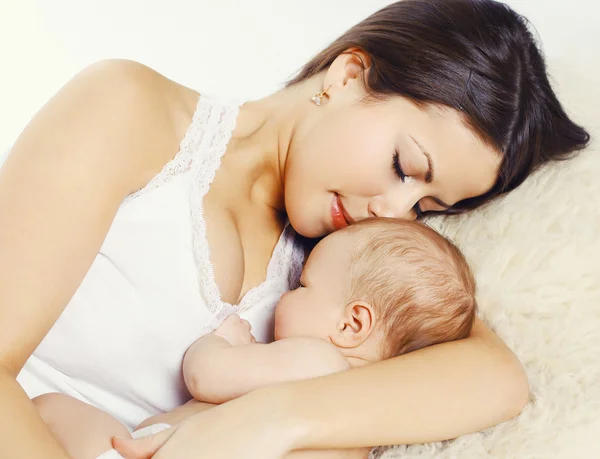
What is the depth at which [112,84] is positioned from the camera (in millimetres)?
1499

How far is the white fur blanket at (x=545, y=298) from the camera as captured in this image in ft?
4.76

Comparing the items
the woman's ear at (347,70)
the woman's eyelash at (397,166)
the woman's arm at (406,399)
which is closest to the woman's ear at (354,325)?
the woman's arm at (406,399)

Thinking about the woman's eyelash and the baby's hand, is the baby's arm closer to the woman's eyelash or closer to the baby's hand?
the baby's hand

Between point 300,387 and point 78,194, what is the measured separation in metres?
0.57

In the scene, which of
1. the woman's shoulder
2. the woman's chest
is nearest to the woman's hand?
the woman's chest

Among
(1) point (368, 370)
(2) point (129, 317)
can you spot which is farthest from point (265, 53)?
(1) point (368, 370)

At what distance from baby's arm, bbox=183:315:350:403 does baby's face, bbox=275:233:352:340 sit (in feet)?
0.24

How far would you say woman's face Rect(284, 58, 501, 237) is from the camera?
1711 millimetres

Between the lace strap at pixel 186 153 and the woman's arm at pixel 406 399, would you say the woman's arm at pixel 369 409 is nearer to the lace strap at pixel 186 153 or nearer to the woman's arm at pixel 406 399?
the woman's arm at pixel 406 399

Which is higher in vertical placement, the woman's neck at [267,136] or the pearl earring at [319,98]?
the pearl earring at [319,98]

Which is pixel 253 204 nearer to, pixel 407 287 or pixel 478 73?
pixel 407 287

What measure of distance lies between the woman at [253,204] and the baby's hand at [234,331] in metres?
0.04

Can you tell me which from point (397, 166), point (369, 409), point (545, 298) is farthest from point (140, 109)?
point (545, 298)

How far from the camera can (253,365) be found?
1.42m
